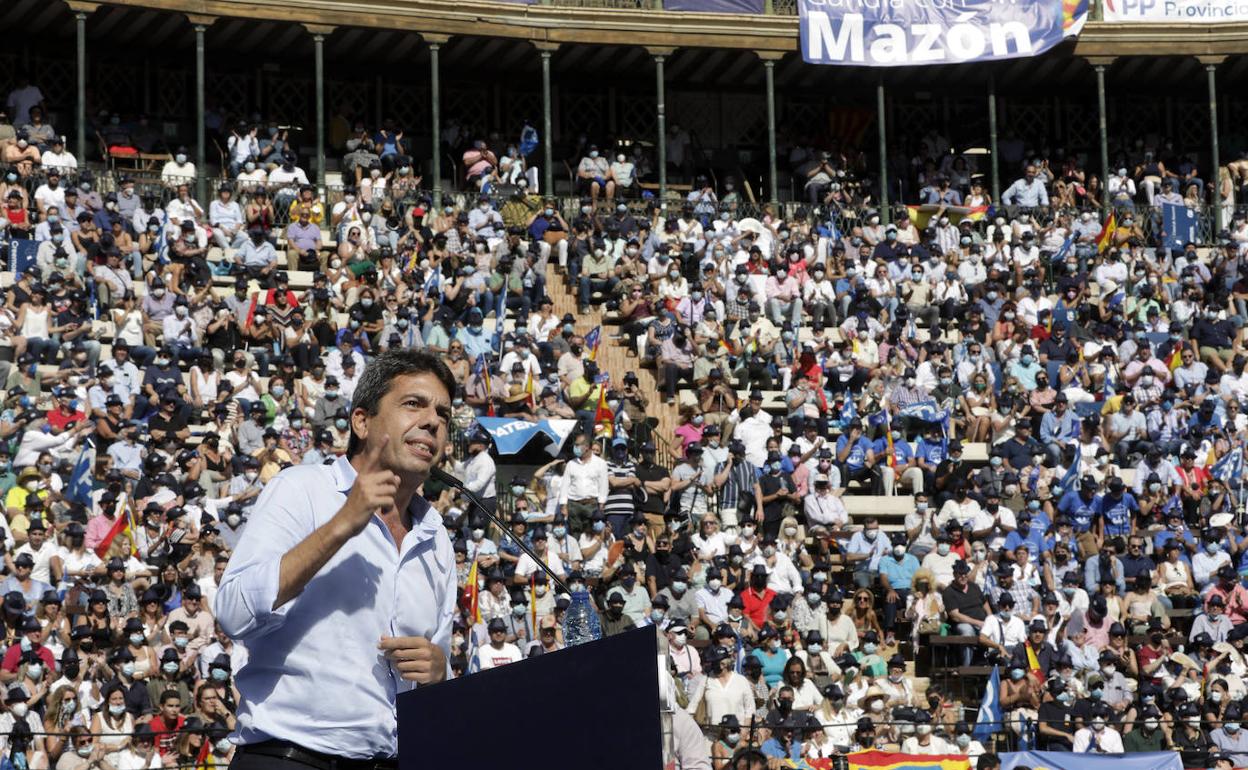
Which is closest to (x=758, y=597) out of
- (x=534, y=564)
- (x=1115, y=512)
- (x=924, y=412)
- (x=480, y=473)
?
(x=534, y=564)

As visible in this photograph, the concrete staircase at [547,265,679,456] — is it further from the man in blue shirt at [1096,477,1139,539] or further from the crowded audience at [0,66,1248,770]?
the man in blue shirt at [1096,477,1139,539]

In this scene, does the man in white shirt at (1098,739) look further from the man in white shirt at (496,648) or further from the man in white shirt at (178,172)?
the man in white shirt at (178,172)

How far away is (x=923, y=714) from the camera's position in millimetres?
15945

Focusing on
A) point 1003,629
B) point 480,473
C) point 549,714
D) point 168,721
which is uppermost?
point 480,473

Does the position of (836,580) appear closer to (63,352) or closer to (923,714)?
(923,714)

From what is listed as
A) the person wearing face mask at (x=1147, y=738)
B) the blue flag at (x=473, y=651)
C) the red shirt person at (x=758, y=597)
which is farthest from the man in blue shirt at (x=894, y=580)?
the blue flag at (x=473, y=651)

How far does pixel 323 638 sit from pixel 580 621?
1168cm

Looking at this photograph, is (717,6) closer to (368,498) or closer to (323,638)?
(323,638)

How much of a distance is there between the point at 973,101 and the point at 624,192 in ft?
22.7

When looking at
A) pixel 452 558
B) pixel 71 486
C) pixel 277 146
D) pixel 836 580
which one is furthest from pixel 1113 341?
pixel 452 558

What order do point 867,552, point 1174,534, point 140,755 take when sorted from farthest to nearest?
1. point 1174,534
2. point 867,552
3. point 140,755

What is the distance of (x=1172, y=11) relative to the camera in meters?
31.1

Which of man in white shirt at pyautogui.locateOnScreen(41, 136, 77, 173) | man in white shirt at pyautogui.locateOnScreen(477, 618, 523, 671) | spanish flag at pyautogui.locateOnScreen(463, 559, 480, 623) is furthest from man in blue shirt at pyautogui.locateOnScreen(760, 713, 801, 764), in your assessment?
man in white shirt at pyautogui.locateOnScreen(41, 136, 77, 173)

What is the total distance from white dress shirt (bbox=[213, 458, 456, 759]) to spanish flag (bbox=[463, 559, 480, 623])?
11.9 metres
